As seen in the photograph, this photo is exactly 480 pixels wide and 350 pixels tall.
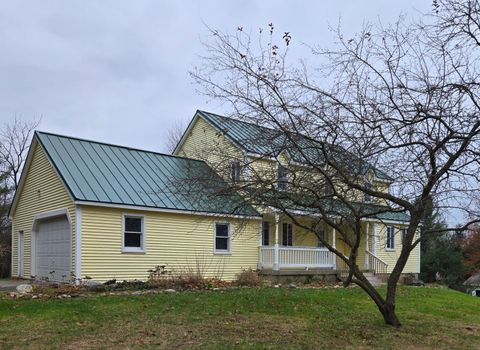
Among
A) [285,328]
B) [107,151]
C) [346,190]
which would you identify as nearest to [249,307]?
[285,328]

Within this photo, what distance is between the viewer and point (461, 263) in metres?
34.9

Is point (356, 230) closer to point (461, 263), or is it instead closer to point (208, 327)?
point (208, 327)

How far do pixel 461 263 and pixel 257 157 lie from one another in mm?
30714

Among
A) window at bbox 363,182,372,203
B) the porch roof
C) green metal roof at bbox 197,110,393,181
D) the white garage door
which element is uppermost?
green metal roof at bbox 197,110,393,181

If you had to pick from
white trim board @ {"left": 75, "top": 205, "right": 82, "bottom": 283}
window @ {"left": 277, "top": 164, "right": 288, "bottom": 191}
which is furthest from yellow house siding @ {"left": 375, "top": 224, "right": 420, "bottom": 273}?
window @ {"left": 277, "top": 164, "right": 288, "bottom": 191}

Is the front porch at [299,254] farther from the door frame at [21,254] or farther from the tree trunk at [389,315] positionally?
the tree trunk at [389,315]

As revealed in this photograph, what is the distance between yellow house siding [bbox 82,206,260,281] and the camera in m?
17.1

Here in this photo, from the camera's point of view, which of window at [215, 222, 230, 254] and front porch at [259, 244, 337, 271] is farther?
front porch at [259, 244, 337, 271]

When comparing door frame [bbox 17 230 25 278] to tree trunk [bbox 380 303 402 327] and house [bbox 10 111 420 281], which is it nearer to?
house [bbox 10 111 420 281]

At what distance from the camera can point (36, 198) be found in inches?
802

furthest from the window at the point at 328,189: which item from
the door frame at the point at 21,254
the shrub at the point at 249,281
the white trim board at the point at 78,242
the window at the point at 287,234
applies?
the door frame at the point at 21,254

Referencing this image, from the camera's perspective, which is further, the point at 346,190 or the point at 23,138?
the point at 23,138

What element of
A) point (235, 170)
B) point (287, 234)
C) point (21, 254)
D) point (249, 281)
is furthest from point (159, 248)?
point (235, 170)

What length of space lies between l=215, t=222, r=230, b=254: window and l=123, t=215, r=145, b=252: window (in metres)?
3.45
